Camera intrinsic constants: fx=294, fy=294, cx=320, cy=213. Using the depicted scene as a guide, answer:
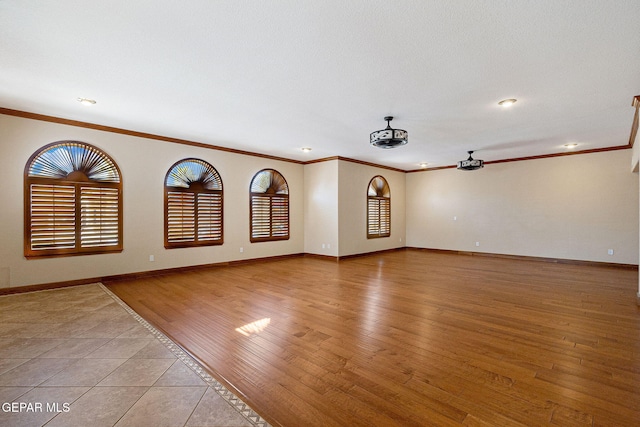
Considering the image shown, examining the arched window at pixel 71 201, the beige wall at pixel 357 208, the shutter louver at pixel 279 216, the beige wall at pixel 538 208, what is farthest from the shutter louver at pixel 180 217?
the beige wall at pixel 538 208

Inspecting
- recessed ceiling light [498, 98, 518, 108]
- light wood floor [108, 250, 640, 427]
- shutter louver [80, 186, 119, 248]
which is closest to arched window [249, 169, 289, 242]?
light wood floor [108, 250, 640, 427]

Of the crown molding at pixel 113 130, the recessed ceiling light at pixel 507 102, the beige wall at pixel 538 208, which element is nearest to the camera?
the recessed ceiling light at pixel 507 102

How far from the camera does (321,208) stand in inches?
320

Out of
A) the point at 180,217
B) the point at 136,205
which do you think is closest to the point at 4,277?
the point at 136,205

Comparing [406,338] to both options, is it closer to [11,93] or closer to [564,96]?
[564,96]

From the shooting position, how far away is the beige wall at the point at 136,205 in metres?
4.45

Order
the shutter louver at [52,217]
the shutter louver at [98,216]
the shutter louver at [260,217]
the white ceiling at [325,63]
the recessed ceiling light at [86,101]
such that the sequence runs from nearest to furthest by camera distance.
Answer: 1. the white ceiling at [325,63]
2. the recessed ceiling light at [86,101]
3. the shutter louver at [52,217]
4. the shutter louver at [98,216]
5. the shutter louver at [260,217]

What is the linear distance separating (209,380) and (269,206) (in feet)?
18.7

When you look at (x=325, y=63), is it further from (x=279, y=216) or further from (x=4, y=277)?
(x=4, y=277)

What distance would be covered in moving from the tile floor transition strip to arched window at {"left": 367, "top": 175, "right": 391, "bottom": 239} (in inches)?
257

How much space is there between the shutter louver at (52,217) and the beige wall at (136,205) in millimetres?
161

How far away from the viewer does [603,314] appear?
3582mm

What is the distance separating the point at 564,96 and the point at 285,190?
19.7 ft

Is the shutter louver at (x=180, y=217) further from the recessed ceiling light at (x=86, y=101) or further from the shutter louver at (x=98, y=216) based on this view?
the recessed ceiling light at (x=86, y=101)
